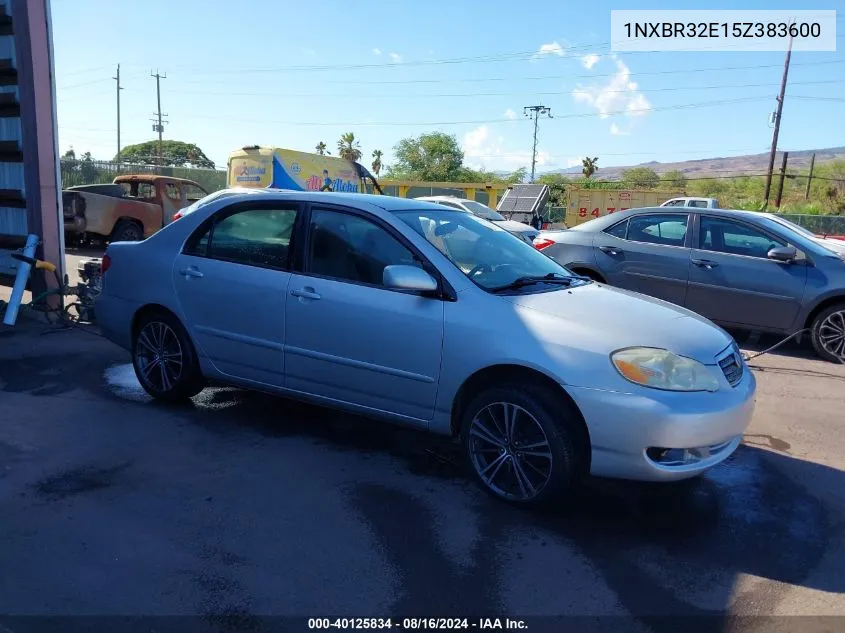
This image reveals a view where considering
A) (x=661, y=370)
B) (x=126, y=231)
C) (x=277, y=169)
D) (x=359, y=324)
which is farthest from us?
(x=277, y=169)

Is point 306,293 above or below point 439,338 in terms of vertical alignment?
above

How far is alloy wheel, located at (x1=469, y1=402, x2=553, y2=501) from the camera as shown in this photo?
11.8 feet

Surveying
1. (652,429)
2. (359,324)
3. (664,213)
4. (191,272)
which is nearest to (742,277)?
(664,213)

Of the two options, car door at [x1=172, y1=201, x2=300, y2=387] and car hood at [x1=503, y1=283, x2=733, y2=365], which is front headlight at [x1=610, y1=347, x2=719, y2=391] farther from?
car door at [x1=172, y1=201, x2=300, y2=387]

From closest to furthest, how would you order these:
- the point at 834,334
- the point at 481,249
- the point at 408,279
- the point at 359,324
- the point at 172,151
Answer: the point at 408,279 < the point at 359,324 < the point at 481,249 < the point at 834,334 < the point at 172,151

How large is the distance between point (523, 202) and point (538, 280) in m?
20.4

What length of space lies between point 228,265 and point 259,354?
0.67 m

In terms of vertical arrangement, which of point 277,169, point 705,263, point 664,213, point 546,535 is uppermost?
point 277,169

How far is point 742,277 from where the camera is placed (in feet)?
24.8

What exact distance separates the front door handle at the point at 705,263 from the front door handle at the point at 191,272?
551 centimetres

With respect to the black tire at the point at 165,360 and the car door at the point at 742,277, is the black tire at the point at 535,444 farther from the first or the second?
the car door at the point at 742,277

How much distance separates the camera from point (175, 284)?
4973 millimetres

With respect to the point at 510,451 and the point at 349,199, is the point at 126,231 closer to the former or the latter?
the point at 349,199

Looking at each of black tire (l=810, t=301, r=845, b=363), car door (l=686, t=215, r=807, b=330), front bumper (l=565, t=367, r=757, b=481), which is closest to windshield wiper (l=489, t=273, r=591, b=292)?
front bumper (l=565, t=367, r=757, b=481)
